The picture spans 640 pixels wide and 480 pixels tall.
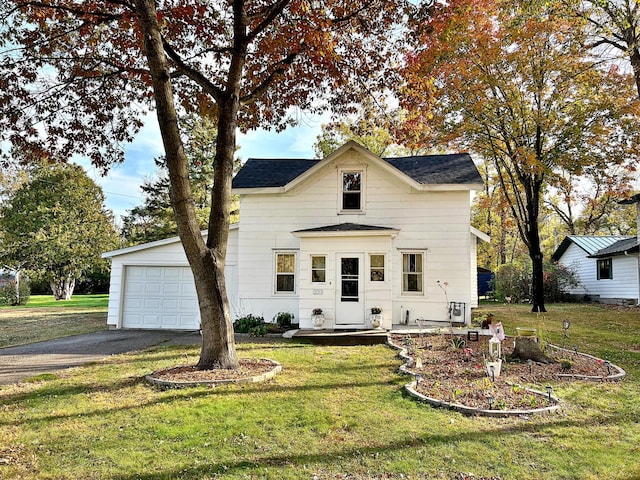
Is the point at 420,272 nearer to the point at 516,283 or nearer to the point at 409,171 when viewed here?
the point at 409,171

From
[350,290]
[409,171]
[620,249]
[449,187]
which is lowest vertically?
[350,290]

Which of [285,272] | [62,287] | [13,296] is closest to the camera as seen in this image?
[285,272]

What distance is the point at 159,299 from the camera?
14.1 metres

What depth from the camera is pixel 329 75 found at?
33.4 feet

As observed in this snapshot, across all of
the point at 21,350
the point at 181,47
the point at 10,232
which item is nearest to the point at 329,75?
the point at 181,47

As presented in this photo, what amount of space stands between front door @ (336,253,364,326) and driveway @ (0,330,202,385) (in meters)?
4.19

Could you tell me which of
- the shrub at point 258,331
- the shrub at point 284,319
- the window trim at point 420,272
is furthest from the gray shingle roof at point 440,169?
the shrub at point 258,331

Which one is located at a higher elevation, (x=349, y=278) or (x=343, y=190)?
(x=343, y=190)

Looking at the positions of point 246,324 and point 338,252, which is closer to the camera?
point 338,252

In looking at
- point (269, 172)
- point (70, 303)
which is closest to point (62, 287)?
point (70, 303)

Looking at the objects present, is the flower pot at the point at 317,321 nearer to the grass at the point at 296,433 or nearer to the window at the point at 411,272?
the window at the point at 411,272

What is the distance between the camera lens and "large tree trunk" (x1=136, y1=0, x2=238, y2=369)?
669 cm

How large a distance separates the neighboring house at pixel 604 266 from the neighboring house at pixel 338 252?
42.3 ft

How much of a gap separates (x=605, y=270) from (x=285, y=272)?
66.3 feet
